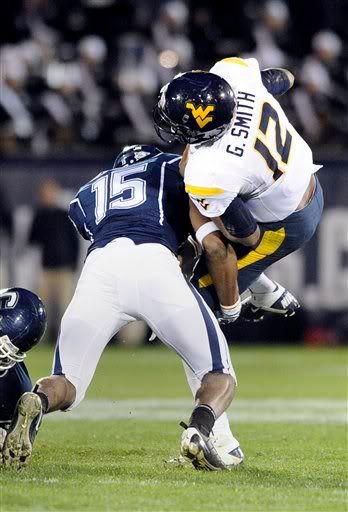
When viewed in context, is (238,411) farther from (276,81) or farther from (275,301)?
(276,81)

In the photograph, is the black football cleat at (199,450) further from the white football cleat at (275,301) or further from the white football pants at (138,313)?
the white football cleat at (275,301)

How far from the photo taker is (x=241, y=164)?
15.7 feet

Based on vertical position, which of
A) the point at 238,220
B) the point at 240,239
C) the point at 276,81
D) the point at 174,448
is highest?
the point at 276,81

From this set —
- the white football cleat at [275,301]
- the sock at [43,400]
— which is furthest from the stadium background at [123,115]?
the sock at [43,400]

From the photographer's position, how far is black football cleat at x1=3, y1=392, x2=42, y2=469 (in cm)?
450

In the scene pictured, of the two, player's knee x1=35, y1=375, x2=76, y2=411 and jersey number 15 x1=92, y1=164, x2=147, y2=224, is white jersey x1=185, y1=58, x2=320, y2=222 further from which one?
player's knee x1=35, y1=375, x2=76, y2=411

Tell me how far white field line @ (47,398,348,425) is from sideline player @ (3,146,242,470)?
2.05 m

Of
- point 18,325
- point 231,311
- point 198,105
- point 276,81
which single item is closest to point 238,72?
point 276,81

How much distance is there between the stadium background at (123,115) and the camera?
12008 millimetres

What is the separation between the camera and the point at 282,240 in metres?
5.33

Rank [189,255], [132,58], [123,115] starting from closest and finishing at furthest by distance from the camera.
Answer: [189,255] < [123,115] < [132,58]

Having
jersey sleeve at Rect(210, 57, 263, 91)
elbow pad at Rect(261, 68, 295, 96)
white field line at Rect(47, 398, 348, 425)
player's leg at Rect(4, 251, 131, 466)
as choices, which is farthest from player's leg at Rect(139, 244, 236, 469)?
white field line at Rect(47, 398, 348, 425)

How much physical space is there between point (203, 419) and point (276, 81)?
5.71ft

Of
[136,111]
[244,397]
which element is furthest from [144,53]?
[244,397]
